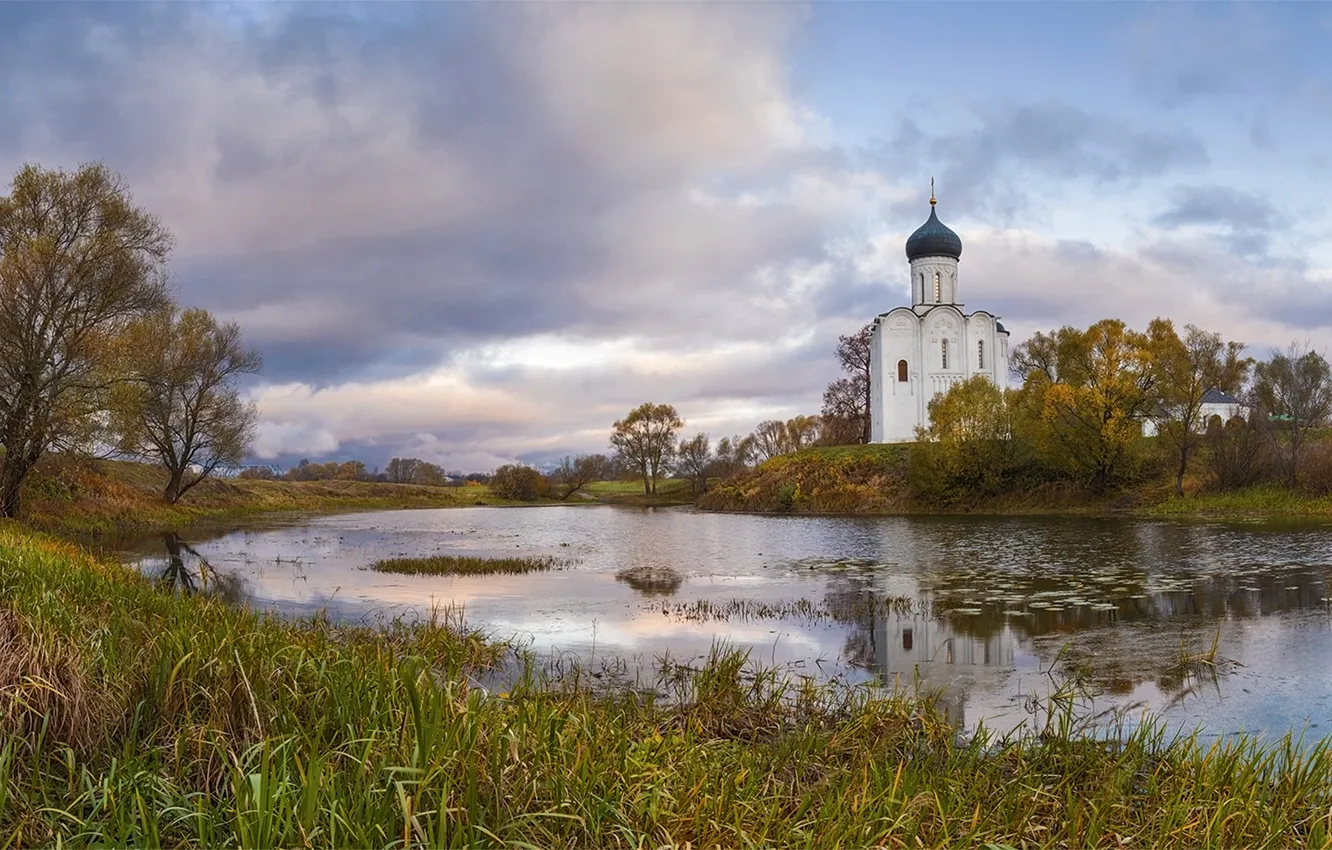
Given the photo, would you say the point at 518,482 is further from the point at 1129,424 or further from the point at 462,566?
the point at 462,566

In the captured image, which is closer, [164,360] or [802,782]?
[802,782]

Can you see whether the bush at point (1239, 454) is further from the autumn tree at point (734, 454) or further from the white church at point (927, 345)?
the autumn tree at point (734, 454)

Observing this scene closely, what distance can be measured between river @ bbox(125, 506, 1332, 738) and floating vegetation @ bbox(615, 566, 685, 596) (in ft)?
0.62

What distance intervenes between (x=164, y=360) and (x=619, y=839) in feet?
133

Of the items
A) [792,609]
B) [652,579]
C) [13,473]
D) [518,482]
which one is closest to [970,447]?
[652,579]

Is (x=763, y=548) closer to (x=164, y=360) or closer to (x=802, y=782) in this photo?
(x=802, y=782)

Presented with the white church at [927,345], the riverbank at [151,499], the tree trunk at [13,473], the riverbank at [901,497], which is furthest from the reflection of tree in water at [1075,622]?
the white church at [927,345]

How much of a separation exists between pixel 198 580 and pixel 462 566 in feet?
18.4

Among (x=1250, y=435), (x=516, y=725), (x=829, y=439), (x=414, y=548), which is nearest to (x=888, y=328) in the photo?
(x=829, y=439)

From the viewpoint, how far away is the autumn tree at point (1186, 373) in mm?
37438

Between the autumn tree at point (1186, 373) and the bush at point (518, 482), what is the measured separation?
60.8m

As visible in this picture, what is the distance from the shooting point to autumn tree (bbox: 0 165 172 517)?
81.9 ft

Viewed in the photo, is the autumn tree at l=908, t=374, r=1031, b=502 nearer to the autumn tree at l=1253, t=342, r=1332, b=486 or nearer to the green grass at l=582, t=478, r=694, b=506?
the autumn tree at l=1253, t=342, r=1332, b=486

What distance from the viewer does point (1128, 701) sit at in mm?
7754
